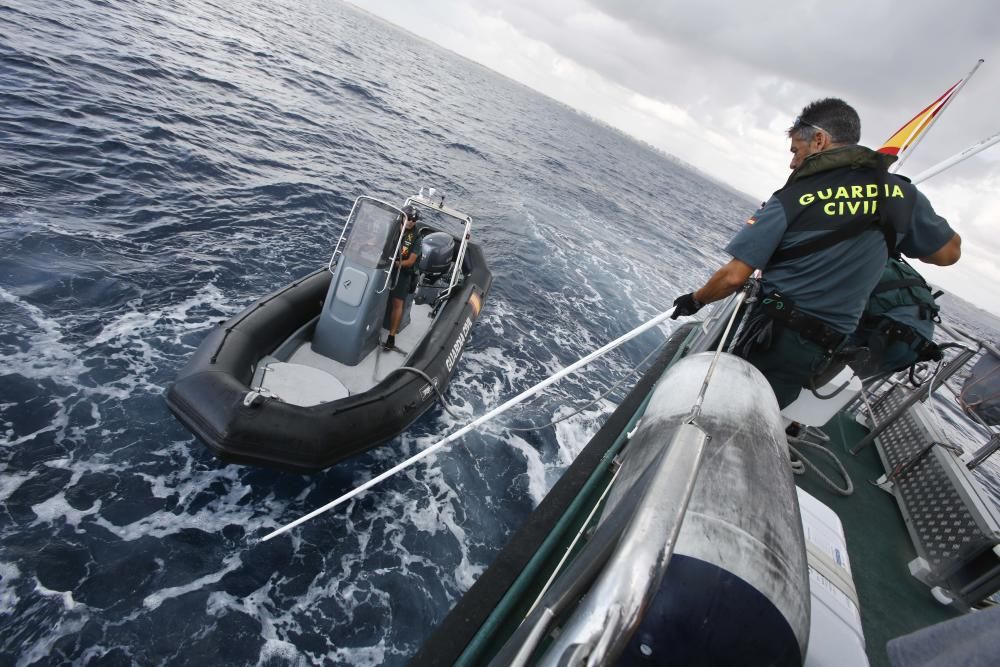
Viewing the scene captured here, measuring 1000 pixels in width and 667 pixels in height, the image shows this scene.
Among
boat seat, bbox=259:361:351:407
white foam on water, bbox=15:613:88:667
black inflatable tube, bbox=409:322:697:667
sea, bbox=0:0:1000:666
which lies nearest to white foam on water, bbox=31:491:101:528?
sea, bbox=0:0:1000:666

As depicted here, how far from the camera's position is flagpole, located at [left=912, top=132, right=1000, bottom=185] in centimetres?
352

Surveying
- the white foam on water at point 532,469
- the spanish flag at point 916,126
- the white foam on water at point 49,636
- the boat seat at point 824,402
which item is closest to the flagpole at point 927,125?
the spanish flag at point 916,126

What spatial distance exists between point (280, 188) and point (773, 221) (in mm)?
12097

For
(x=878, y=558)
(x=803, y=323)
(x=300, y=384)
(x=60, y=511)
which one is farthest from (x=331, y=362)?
(x=878, y=558)

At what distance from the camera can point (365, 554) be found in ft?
14.5

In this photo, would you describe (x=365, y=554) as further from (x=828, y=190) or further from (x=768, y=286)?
(x=828, y=190)

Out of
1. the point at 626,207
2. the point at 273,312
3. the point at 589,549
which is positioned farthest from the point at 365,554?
the point at 626,207

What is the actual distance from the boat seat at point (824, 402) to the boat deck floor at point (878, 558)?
21.2 inches

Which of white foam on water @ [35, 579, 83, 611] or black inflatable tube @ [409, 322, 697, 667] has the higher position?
black inflatable tube @ [409, 322, 697, 667]

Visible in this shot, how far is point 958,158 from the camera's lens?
377cm

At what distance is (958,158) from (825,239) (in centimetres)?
265

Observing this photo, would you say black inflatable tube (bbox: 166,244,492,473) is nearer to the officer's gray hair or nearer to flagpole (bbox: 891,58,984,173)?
the officer's gray hair

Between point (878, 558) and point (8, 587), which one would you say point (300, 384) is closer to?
point (8, 587)

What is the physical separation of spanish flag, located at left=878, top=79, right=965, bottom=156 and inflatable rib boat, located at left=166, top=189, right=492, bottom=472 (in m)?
5.38
